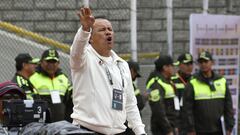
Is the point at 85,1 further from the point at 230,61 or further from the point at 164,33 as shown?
the point at 164,33

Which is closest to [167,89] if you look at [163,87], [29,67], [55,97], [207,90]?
[163,87]

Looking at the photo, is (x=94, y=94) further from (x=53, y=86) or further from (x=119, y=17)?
(x=119, y=17)

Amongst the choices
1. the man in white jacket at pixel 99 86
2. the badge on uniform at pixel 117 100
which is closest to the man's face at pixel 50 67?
the man in white jacket at pixel 99 86

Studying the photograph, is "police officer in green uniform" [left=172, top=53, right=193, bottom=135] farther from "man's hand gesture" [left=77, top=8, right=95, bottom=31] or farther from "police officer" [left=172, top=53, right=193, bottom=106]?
"man's hand gesture" [left=77, top=8, right=95, bottom=31]

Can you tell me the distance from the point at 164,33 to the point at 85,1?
5.48 metres

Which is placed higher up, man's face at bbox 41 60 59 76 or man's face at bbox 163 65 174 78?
man's face at bbox 41 60 59 76

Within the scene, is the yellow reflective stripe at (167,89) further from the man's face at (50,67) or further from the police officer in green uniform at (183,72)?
the man's face at (50,67)

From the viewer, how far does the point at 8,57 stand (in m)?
13.5

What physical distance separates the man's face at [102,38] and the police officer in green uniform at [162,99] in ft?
16.8

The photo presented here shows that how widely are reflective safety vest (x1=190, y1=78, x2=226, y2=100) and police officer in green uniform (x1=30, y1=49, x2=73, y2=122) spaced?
75.6 inches

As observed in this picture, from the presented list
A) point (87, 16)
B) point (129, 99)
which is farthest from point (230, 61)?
point (87, 16)

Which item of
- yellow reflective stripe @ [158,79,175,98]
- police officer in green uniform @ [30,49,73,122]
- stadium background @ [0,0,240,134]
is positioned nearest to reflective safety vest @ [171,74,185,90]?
yellow reflective stripe @ [158,79,175,98]

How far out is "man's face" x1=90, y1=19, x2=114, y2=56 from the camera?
7355mm

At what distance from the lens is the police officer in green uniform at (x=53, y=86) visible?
11.8 metres
